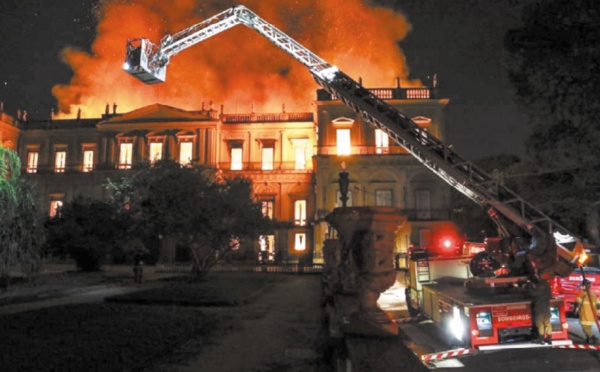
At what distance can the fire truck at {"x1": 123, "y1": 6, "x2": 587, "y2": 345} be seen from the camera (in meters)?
8.50

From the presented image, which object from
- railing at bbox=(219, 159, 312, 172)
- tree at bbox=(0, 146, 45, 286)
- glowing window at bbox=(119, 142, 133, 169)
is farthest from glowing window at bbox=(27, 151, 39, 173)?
tree at bbox=(0, 146, 45, 286)

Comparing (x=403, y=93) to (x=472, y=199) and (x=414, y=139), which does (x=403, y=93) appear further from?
(x=472, y=199)

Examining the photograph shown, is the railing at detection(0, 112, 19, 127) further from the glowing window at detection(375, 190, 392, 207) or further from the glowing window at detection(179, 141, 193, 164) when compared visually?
the glowing window at detection(375, 190, 392, 207)

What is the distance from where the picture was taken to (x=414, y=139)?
15094 millimetres

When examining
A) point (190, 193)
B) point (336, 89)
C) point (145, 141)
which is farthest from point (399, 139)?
point (145, 141)

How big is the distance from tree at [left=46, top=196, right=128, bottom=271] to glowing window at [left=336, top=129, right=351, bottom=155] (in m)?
21.4

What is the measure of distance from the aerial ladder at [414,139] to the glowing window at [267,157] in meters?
24.2

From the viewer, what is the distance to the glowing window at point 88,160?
47.5m

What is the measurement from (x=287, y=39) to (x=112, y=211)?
16.5 metres

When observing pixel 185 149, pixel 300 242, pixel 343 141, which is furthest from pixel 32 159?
pixel 343 141

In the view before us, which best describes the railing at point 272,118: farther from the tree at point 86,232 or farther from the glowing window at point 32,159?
the glowing window at point 32,159

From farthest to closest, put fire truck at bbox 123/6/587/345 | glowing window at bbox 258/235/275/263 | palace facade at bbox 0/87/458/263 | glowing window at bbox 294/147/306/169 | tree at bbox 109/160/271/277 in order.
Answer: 1. glowing window at bbox 294/147/306/169
2. glowing window at bbox 258/235/275/263
3. palace facade at bbox 0/87/458/263
4. tree at bbox 109/160/271/277
5. fire truck at bbox 123/6/587/345

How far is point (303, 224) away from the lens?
43312 mm

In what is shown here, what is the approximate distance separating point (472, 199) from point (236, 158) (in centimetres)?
3380
